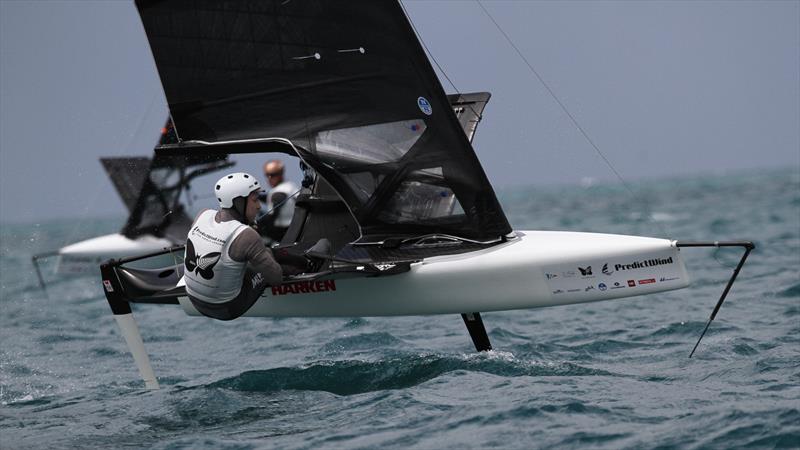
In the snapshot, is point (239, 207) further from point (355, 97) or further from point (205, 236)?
point (355, 97)

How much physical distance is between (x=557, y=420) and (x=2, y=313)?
7827mm

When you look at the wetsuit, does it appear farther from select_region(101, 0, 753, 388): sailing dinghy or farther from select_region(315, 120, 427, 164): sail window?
select_region(315, 120, 427, 164): sail window

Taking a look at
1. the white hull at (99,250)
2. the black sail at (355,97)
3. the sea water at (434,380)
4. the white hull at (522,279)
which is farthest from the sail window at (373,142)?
the white hull at (99,250)

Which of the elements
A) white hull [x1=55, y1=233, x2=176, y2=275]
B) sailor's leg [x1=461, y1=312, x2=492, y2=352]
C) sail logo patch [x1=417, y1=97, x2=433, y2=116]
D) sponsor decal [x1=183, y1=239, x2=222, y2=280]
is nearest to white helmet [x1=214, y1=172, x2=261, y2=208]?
sponsor decal [x1=183, y1=239, x2=222, y2=280]

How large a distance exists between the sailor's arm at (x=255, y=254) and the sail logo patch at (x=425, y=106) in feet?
3.95

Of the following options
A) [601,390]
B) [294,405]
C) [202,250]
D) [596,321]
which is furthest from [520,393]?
[596,321]

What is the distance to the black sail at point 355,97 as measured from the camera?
19.5 feet

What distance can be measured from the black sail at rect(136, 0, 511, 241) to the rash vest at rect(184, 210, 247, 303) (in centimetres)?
79

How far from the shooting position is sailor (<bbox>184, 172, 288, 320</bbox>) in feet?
17.5

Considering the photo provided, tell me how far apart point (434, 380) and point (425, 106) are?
4.98 feet

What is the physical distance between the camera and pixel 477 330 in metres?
6.22

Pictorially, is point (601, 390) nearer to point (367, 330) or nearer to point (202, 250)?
point (202, 250)

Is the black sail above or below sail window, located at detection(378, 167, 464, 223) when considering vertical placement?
above

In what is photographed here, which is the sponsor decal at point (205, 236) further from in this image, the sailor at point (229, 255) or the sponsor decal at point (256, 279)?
the sponsor decal at point (256, 279)
